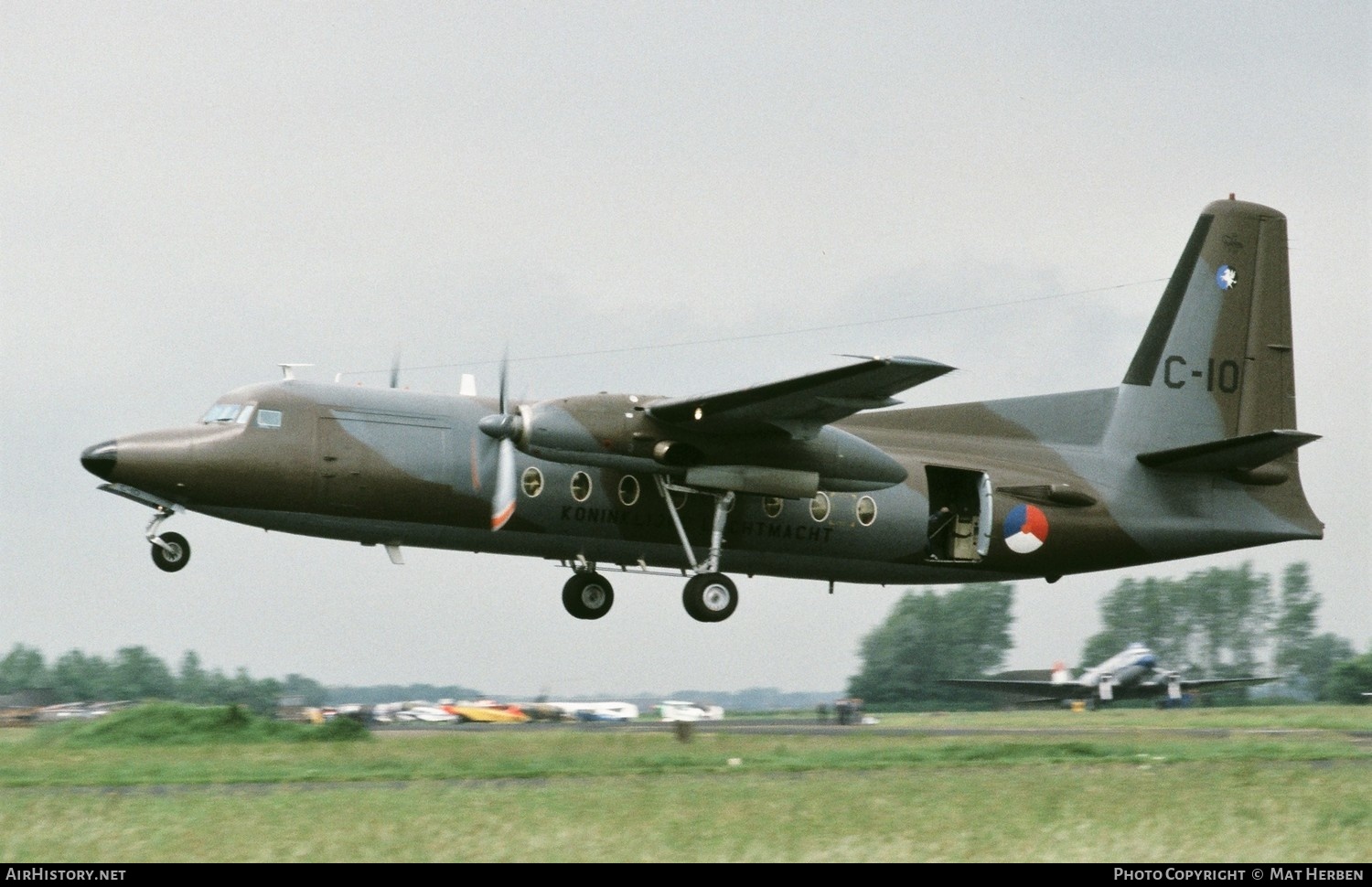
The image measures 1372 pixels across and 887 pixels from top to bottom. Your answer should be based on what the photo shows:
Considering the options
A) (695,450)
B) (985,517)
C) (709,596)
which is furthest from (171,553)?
(985,517)

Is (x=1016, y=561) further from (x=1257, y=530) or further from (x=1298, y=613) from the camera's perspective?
(x=1298, y=613)

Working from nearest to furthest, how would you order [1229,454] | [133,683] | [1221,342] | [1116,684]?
1. [1229,454]
2. [1221,342]
3. [133,683]
4. [1116,684]

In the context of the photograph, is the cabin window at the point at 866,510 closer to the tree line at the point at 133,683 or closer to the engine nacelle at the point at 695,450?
the engine nacelle at the point at 695,450

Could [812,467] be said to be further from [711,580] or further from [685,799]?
[685,799]

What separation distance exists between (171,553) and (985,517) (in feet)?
36.0

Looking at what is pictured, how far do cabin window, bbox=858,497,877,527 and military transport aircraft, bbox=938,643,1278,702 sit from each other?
80.8 feet

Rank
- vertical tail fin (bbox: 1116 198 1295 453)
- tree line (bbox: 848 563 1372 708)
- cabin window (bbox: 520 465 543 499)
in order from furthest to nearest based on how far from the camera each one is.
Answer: tree line (bbox: 848 563 1372 708), vertical tail fin (bbox: 1116 198 1295 453), cabin window (bbox: 520 465 543 499)

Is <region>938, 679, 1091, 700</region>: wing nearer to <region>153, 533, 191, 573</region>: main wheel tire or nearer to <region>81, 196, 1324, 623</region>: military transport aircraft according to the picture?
<region>81, 196, 1324, 623</region>: military transport aircraft

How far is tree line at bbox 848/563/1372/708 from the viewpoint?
4256cm

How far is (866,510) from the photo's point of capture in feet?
70.2

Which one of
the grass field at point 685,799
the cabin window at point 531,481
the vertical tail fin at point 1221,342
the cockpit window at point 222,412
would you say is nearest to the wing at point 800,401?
the cabin window at point 531,481

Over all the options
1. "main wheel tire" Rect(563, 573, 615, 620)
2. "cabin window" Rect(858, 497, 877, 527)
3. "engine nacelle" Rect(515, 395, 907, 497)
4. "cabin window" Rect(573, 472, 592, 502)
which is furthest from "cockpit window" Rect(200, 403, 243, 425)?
"cabin window" Rect(858, 497, 877, 527)

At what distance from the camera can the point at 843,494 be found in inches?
838
